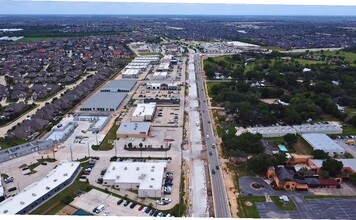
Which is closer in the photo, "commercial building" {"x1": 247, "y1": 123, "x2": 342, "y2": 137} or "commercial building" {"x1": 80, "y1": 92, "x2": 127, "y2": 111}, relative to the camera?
"commercial building" {"x1": 247, "y1": 123, "x2": 342, "y2": 137}

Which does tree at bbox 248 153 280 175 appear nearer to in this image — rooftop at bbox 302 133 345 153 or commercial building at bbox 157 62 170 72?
rooftop at bbox 302 133 345 153

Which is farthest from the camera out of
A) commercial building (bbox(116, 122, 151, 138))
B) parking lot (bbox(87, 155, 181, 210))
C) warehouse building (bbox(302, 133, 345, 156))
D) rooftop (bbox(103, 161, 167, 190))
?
commercial building (bbox(116, 122, 151, 138))

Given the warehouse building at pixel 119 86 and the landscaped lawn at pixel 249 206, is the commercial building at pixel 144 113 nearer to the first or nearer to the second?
the warehouse building at pixel 119 86

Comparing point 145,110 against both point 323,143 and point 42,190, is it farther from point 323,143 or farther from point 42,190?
point 323,143

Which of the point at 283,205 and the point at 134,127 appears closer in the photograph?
the point at 283,205

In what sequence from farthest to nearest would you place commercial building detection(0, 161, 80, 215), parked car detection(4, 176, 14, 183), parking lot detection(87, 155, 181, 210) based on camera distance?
1. parked car detection(4, 176, 14, 183)
2. parking lot detection(87, 155, 181, 210)
3. commercial building detection(0, 161, 80, 215)

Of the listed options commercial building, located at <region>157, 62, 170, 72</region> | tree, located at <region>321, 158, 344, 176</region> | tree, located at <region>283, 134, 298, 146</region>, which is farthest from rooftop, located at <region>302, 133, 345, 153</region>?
commercial building, located at <region>157, 62, 170, 72</region>

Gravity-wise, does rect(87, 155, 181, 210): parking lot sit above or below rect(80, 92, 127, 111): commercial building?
below

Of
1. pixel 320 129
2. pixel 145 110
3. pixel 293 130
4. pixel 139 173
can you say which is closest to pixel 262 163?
pixel 139 173
